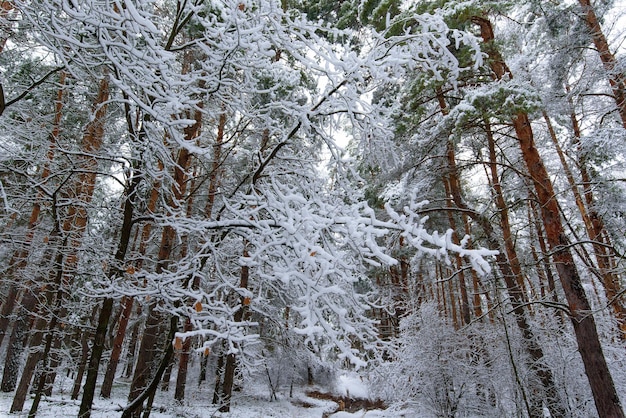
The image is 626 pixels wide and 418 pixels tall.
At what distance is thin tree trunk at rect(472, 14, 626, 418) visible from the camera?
209 inches

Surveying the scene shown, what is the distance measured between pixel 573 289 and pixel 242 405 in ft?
43.6

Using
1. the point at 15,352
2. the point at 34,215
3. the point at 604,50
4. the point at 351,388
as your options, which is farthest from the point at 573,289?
the point at 351,388

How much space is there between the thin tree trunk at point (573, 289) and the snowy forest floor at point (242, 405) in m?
4.20

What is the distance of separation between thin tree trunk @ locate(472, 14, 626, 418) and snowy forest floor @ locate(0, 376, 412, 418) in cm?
420

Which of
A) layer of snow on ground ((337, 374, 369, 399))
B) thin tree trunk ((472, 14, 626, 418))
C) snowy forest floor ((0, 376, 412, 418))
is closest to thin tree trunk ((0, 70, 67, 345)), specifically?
snowy forest floor ((0, 376, 412, 418))

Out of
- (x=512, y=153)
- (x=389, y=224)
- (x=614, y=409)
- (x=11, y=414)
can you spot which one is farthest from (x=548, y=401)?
(x=11, y=414)

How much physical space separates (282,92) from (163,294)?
14.8 ft

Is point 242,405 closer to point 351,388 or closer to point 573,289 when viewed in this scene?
point 351,388

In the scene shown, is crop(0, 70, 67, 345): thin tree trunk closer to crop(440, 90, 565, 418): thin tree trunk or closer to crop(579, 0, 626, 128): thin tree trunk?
crop(440, 90, 565, 418): thin tree trunk

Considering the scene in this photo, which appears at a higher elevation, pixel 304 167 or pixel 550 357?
pixel 304 167

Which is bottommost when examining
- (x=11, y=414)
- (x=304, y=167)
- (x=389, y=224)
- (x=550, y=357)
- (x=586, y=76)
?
(x=11, y=414)

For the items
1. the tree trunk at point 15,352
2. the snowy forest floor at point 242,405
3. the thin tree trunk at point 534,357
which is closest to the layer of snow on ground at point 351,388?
the snowy forest floor at point 242,405

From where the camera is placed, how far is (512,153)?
43.3 ft

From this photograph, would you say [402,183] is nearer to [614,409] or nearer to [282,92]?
[282,92]
